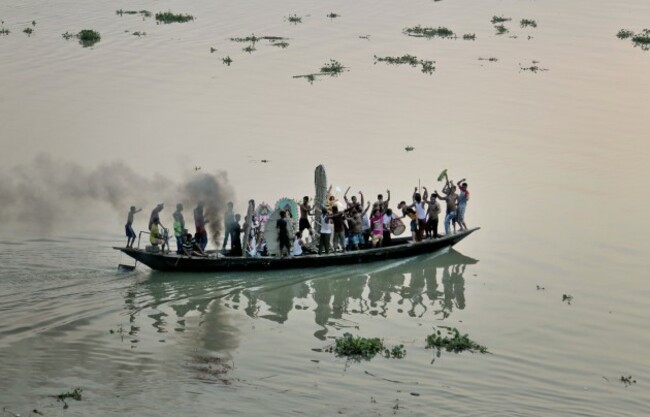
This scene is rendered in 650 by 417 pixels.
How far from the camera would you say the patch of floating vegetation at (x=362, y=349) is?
17.8m

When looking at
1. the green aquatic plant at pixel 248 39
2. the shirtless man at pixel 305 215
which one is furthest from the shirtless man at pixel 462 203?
the green aquatic plant at pixel 248 39

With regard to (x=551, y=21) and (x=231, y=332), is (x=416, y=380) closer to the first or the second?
(x=231, y=332)

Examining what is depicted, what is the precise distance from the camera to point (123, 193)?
85.1ft

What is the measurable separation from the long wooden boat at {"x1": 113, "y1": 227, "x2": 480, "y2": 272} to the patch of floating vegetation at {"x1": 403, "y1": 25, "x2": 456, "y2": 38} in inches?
974

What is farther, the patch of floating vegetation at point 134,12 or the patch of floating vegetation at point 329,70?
the patch of floating vegetation at point 134,12

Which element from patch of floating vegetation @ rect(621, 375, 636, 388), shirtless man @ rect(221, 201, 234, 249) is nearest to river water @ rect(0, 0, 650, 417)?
patch of floating vegetation @ rect(621, 375, 636, 388)

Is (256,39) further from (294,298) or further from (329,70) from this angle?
(294,298)

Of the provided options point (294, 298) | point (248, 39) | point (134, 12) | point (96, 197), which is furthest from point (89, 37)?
point (294, 298)

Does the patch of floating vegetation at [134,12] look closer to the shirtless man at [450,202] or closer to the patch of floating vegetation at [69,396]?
the shirtless man at [450,202]

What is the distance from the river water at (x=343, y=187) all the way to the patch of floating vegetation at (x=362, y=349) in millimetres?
201

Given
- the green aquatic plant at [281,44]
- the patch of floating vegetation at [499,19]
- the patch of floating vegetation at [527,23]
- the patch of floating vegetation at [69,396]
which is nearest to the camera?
the patch of floating vegetation at [69,396]

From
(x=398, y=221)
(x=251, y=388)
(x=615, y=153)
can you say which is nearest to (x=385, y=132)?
A: (x=615, y=153)

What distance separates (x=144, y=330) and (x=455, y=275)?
307 inches

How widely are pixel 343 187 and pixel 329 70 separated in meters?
13.1
